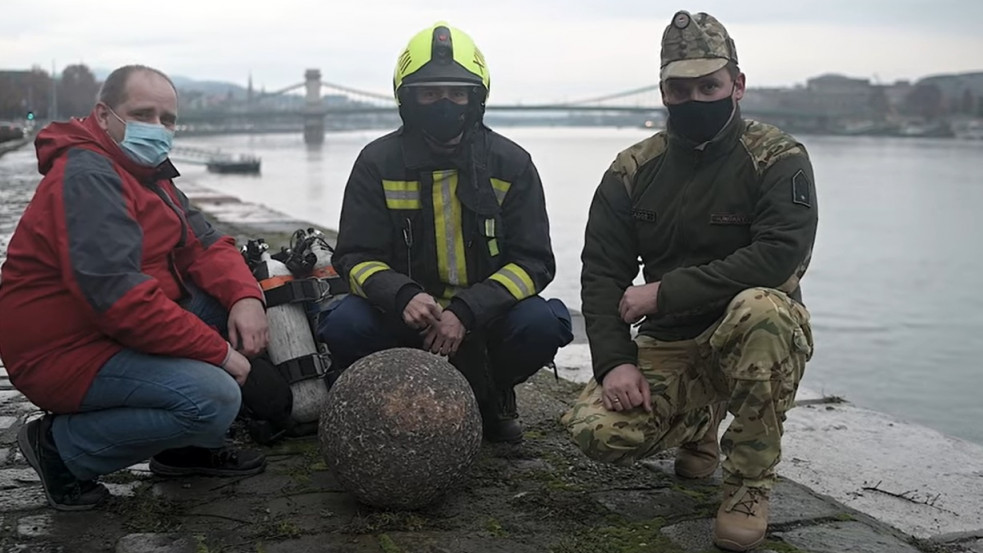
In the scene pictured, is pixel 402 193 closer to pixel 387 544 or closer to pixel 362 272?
pixel 362 272

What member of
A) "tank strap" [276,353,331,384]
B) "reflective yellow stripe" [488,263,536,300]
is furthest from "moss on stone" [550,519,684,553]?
"tank strap" [276,353,331,384]

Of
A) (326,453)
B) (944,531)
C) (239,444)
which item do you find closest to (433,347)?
(326,453)

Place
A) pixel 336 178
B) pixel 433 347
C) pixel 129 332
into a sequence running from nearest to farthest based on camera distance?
1. pixel 129 332
2. pixel 433 347
3. pixel 336 178

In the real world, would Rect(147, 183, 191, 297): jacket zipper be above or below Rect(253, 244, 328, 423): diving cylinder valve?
above

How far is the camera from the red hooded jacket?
3.32 m

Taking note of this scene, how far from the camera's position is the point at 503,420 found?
4371 mm

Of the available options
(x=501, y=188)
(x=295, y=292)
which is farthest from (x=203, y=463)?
(x=501, y=188)

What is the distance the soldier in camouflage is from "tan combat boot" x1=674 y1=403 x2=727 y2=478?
1 cm

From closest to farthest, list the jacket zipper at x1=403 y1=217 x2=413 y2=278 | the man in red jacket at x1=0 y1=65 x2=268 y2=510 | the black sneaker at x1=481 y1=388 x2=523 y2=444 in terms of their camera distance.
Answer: the man in red jacket at x1=0 y1=65 x2=268 y2=510 < the jacket zipper at x1=403 y1=217 x2=413 y2=278 < the black sneaker at x1=481 y1=388 x2=523 y2=444

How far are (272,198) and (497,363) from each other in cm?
2554

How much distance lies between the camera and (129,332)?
3.38 meters

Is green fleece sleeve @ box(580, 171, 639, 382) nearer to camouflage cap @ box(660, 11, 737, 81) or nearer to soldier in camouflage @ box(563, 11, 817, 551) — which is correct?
soldier in camouflage @ box(563, 11, 817, 551)

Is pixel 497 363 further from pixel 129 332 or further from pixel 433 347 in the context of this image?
pixel 129 332

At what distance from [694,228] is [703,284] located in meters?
0.27
